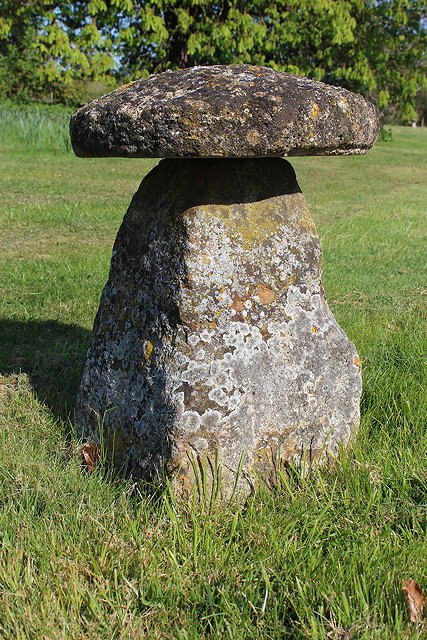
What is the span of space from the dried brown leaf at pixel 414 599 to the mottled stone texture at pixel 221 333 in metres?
0.79

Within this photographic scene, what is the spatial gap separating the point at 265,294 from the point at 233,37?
19.7 meters

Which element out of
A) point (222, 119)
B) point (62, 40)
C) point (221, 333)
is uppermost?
point (62, 40)

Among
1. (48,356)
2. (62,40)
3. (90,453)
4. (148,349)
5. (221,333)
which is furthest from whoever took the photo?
(62,40)

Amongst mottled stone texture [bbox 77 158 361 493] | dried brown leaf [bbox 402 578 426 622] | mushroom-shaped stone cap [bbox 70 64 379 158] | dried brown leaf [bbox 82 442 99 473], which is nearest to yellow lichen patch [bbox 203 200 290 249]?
mottled stone texture [bbox 77 158 361 493]

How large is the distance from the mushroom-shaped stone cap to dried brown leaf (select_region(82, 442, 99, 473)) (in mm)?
1281

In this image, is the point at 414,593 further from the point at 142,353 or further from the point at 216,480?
the point at 142,353

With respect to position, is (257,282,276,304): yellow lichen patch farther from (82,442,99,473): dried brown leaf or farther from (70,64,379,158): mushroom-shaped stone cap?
(82,442,99,473): dried brown leaf

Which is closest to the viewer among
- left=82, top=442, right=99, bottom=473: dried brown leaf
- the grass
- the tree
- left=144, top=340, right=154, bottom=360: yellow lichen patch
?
the grass

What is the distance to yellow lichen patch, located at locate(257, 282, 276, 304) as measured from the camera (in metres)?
A: 2.72

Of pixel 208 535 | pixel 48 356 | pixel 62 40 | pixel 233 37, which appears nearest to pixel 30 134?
pixel 62 40

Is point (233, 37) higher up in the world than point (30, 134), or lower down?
higher up

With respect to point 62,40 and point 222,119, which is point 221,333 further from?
point 62,40

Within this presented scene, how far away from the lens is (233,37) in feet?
66.7

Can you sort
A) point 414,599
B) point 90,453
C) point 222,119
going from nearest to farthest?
point 414,599
point 222,119
point 90,453
